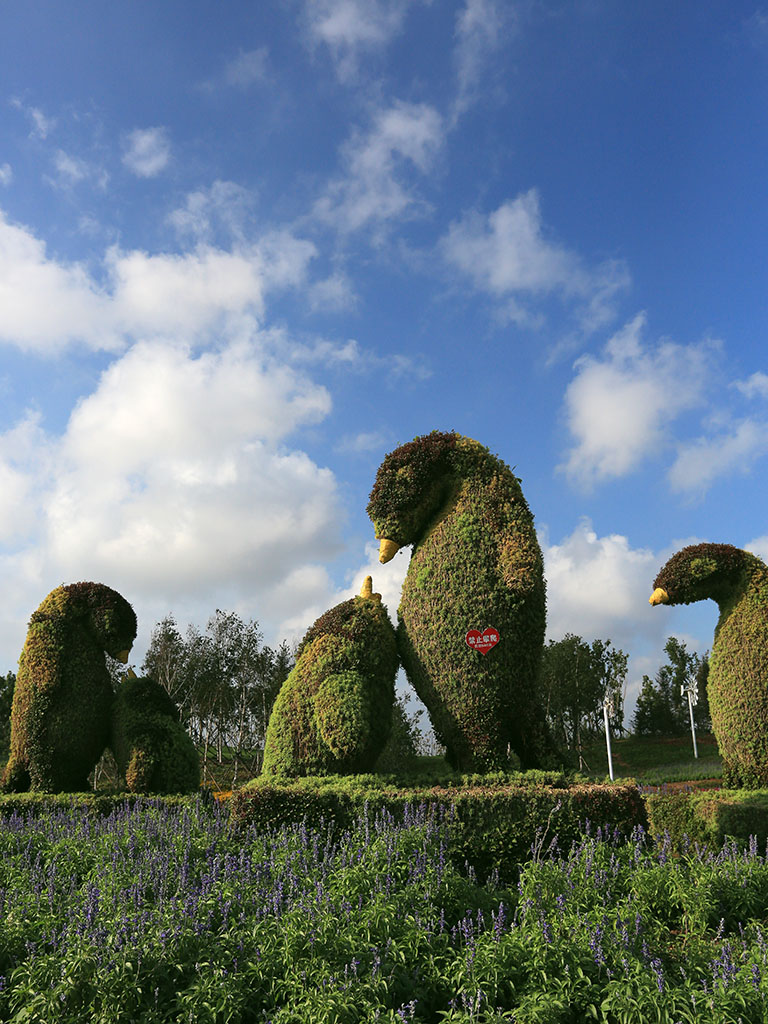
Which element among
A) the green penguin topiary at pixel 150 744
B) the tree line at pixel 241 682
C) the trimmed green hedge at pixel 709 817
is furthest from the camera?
the tree line at pixel 241 682

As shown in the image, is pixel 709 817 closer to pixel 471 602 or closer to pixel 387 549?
pixel 471 602

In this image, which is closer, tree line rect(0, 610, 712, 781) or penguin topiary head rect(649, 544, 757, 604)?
penguin topiary head rect(649, 544, 757, 604)

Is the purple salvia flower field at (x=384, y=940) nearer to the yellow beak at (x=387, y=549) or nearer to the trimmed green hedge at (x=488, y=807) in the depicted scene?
the trimmed green hedge at (x=488, y=807)

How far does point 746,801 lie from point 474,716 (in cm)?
314

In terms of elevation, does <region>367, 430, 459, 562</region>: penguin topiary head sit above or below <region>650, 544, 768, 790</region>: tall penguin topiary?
above

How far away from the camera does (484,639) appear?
7.69m

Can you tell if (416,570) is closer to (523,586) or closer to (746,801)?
(523,586)

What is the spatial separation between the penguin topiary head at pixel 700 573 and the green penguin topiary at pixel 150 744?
7.80m

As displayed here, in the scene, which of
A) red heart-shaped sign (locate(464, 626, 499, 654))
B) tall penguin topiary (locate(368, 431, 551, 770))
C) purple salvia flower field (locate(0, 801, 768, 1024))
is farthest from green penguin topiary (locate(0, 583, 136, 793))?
red heart-shaped sign (locate(464, 626, 499, 654))

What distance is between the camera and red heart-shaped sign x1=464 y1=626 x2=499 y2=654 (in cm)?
768

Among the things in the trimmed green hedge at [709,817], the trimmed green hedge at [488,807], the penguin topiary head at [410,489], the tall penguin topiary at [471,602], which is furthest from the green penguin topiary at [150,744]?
the trimmed green hedge at [709,817]

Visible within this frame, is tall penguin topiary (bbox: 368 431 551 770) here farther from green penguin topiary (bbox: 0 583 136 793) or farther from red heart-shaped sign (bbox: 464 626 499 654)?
green penguin topiary (bbox: 0 583 136 793)

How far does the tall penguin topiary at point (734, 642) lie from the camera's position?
8984 mm

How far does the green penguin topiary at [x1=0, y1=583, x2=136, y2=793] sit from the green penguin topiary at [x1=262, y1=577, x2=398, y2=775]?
16.2ft
